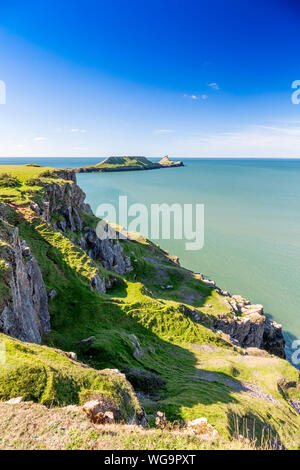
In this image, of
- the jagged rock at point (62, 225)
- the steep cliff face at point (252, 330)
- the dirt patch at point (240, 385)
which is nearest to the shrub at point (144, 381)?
the dirt patch at point (240, 385)

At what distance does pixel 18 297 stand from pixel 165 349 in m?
21.7

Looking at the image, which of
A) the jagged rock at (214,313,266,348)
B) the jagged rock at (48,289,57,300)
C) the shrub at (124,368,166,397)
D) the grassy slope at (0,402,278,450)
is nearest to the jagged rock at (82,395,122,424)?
the grassy slope at (0,402,278,450)

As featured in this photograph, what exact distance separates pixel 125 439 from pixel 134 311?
27131 millimetres

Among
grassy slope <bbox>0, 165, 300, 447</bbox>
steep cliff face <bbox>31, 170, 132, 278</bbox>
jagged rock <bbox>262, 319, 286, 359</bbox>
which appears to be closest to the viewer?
grassy slope <bbox>0, 165, 300, 447</bbox>

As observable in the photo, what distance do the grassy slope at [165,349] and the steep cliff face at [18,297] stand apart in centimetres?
270

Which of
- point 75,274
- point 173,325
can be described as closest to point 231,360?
point 173,325

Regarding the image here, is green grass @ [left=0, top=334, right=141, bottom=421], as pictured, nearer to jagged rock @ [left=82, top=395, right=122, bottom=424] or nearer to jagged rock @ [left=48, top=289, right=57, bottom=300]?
jagged rock @ [left=82, top=395, right=122, bottom=424]

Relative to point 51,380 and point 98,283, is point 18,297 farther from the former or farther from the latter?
point 98,283

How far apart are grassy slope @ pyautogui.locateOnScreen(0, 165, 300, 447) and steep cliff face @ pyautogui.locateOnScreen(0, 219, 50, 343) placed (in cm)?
270

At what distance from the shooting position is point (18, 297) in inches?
758

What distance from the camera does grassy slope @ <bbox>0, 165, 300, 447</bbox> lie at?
19250 millimetres

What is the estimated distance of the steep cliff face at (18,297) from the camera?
16922 mm

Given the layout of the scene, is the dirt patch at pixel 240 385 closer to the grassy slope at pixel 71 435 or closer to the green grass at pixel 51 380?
the green grass at pixel 51 380
